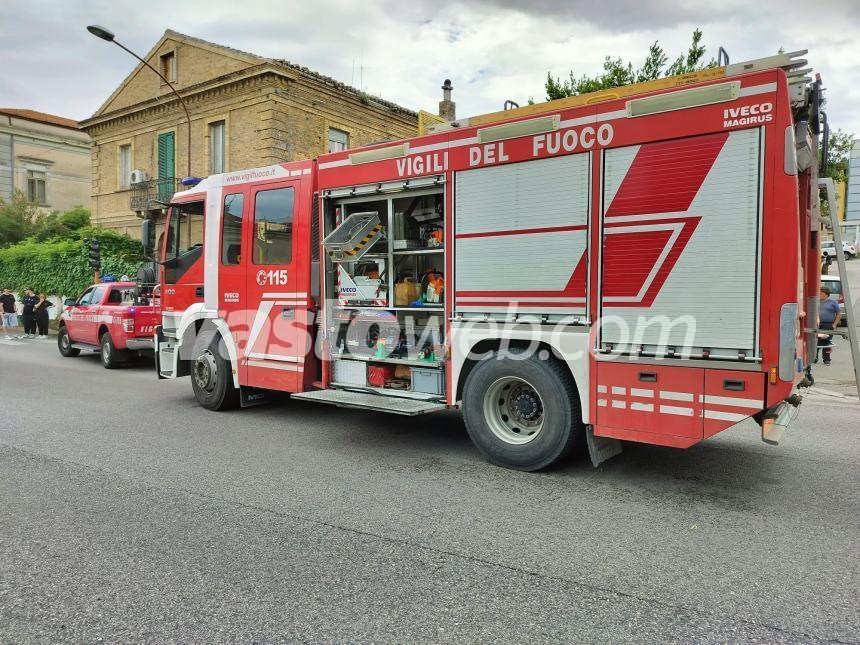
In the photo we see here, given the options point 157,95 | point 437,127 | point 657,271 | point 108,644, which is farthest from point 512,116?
point 157,95

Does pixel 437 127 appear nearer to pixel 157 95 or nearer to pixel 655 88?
pixel 655 88

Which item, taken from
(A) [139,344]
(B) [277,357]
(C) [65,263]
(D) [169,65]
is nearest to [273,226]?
(B) [277,357]

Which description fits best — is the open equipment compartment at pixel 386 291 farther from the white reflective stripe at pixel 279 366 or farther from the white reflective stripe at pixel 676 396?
the white reflective stripe at pixel 676 396

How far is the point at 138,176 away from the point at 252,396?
22.0 metres

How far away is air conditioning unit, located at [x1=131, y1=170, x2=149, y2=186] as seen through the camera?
26.5m

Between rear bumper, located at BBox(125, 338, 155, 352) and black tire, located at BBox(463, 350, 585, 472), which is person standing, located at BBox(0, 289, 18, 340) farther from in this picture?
black tire, located at BBox(463, 350, 585, 472)

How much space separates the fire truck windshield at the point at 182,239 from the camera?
8227 millimetres

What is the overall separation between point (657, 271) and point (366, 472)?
283 centimetres

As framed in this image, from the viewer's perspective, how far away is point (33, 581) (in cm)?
339

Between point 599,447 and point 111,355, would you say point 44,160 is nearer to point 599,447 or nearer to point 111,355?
point 111,355

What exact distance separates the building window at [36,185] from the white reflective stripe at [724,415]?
4776cm

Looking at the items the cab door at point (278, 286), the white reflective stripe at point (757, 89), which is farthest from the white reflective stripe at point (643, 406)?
the cab door at point (278, 286)

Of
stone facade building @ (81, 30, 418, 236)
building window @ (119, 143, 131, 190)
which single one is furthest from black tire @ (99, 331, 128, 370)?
building window @ (119, 143, 131, 190)

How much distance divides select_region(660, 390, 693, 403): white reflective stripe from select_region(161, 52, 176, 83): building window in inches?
1037
